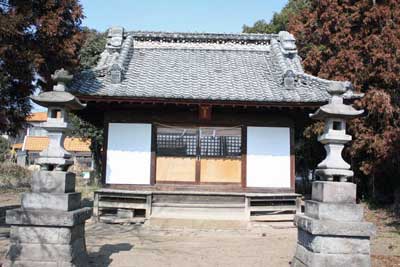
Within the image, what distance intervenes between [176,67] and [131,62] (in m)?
1.72

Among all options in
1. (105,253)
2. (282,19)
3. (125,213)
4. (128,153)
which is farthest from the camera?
(282,19)

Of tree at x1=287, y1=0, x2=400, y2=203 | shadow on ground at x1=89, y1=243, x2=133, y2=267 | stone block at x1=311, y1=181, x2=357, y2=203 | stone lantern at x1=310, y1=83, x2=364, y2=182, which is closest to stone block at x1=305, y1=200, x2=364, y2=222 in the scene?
stone block at x1=311, y1=181, x2=357, y2=203

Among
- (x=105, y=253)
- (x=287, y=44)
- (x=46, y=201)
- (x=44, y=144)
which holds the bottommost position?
(x=105, y=253)

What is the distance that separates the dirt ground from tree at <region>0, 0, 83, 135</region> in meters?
3.61

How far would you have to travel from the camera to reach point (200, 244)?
1091cm

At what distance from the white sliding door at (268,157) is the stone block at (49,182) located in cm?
Result: 755

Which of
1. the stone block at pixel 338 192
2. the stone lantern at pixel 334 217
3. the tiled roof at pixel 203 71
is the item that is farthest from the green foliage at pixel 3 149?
the stone block at pixel 338 192

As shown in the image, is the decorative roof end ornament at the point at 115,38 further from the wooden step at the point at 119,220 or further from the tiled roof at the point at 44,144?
the tiled roof at the point at 44,144

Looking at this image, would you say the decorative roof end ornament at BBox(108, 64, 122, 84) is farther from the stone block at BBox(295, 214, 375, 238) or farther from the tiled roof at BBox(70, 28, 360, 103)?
the stone block at BBox(295, 214, 375, 238)

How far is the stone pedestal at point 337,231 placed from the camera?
725cm

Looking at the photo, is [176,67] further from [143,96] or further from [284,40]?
[284,40]

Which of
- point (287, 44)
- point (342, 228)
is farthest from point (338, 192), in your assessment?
point (287, 44)

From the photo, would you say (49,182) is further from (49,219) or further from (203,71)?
(203,71)

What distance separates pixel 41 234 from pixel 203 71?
9.54 m
